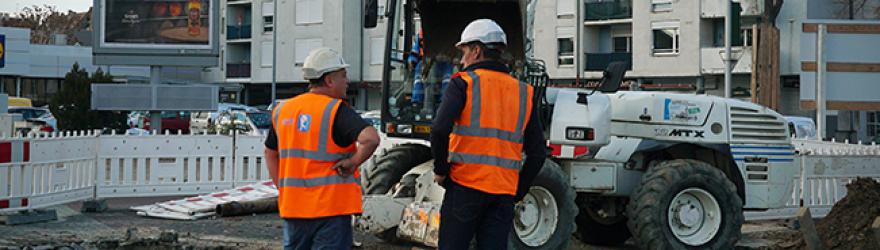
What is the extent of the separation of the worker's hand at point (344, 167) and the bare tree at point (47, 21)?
83.4 metres

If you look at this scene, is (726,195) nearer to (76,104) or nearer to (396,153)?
(396,153)

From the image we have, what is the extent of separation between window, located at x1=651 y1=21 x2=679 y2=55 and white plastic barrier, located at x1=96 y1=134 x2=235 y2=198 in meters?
33.1

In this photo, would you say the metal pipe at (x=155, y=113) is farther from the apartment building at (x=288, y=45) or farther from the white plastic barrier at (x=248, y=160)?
the apartment building at (x=288, y=45)

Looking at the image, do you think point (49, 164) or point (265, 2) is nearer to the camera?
point (49, 164)

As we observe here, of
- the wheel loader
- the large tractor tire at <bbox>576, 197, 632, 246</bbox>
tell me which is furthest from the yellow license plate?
the large tractor tire at <bbox>576, 197, 632, 246</bbox>

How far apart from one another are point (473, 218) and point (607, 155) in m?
5.48

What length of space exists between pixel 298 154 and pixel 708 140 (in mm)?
6784

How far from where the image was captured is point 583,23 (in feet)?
167

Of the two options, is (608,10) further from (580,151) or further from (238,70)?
(580,151)

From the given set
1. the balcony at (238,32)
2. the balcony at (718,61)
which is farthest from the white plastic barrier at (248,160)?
the balcony at (238,32)

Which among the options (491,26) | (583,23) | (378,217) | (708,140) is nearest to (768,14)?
(583,23)

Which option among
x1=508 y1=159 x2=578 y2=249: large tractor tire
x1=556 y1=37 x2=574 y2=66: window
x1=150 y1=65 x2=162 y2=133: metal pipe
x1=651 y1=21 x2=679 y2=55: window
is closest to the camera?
x1=508 y1=159 x2=578 y2=249: large tractor tire

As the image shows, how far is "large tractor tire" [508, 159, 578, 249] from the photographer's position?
10883 mm

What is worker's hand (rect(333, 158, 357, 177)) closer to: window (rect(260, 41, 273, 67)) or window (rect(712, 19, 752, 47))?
window (rect(712, 19, 752, 47))
